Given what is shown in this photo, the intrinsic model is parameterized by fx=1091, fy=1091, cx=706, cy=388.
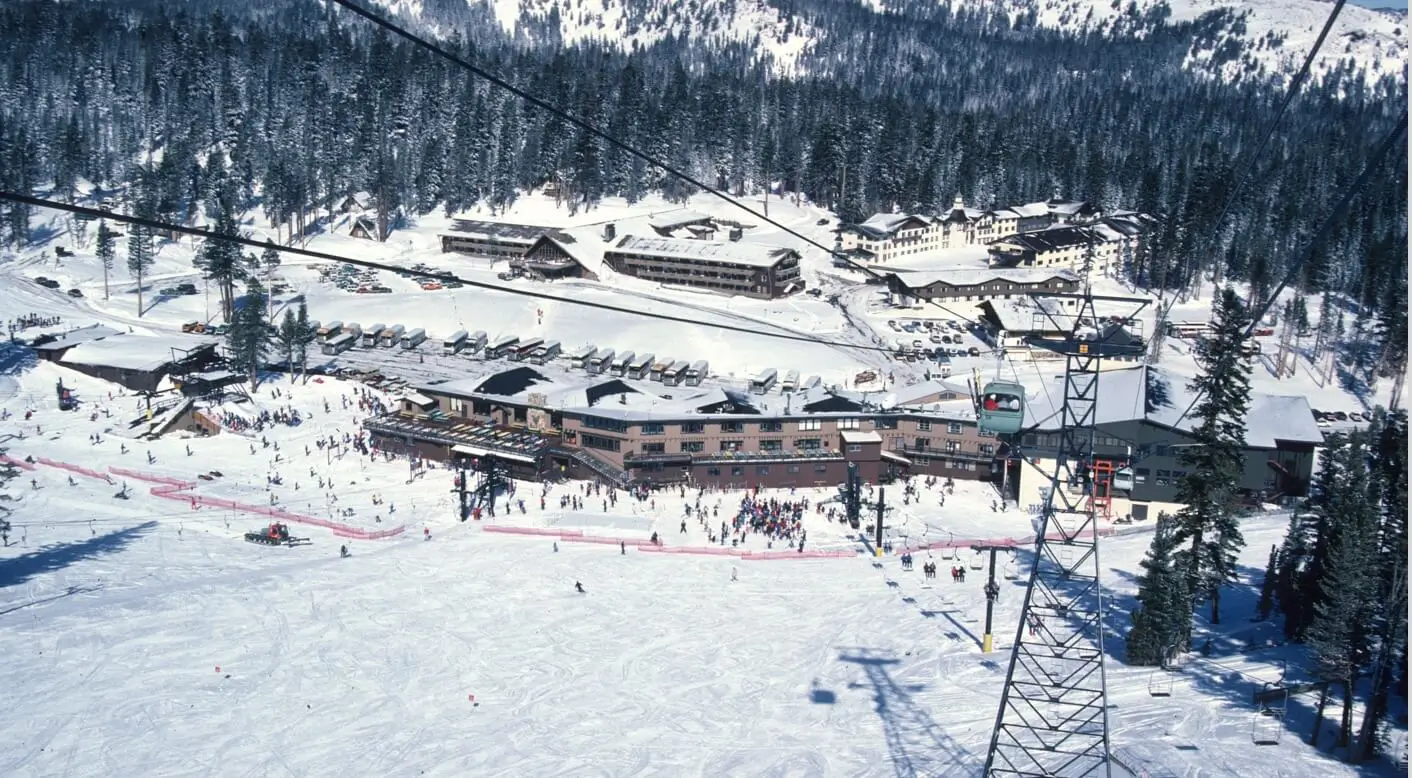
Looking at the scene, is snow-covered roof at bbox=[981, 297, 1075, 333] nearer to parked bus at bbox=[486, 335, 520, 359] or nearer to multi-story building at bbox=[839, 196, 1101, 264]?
multi-story building at bbox=[839, 196, 1101, 264]

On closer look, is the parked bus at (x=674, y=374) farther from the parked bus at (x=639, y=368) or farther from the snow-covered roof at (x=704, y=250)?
the snow-covered roof at (x=704, y=250)

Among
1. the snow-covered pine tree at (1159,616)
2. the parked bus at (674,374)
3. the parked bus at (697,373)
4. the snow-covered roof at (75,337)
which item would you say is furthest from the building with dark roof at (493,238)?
the snow-covered pine tree at (1159,616)

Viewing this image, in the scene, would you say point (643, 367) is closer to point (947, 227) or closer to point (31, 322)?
point (31, 322)

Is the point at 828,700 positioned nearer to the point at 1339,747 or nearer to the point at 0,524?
the point at 1339,747

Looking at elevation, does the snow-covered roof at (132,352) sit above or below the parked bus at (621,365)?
below

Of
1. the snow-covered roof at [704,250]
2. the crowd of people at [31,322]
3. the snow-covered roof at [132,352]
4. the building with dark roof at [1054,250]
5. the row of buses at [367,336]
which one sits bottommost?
the snow-covered roof at [132,352]

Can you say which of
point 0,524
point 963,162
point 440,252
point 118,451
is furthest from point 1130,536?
point 963,162

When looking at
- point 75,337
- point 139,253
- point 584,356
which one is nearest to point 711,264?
point 584,356
